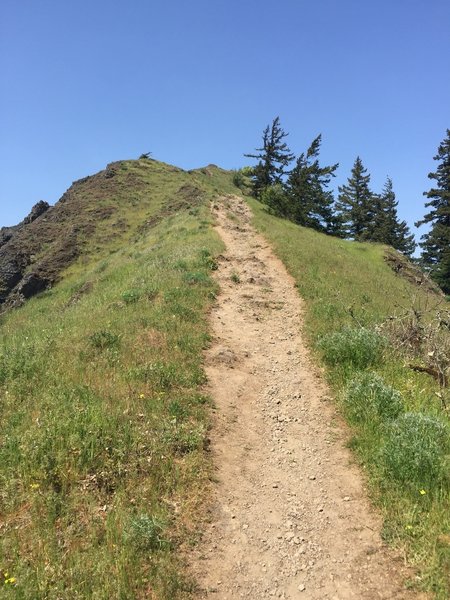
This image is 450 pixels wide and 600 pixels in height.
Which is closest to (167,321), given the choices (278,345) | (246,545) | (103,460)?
(278,345)

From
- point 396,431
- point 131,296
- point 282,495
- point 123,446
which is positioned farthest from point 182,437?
point 131,296

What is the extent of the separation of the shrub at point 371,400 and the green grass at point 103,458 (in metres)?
2.79

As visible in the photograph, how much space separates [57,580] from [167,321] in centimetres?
789

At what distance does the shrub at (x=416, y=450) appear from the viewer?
5956 mm

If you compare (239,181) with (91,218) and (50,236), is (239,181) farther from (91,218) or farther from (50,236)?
(50,236)

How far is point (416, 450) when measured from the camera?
20.4ft

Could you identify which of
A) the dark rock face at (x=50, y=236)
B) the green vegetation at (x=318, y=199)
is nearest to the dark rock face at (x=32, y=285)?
the dark rock face at (x=50, y=236)

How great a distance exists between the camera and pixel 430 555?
16.2 ft

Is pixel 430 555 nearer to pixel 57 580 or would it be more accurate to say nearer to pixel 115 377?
pixel 57 580

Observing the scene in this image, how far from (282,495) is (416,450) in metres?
2.06

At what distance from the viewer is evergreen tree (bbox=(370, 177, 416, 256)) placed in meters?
57.7

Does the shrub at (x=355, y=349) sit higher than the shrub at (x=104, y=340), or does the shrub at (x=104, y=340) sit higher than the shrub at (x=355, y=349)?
the shrub at (x=355, y=349)

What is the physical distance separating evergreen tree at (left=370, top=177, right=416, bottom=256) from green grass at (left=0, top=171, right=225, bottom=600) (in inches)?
1992

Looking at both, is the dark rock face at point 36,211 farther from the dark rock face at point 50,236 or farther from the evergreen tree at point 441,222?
the evergreen tree at point 441,222
